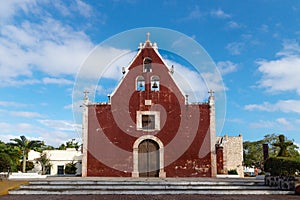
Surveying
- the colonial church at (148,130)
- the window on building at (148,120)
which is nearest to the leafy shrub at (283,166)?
the colonial church at (148,130)

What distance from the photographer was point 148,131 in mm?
21562

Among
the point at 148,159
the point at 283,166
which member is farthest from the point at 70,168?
the point at 283,166

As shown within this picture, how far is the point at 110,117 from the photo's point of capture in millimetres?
21781

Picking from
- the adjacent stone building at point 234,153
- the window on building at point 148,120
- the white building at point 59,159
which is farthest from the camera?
the white building at point 59,159

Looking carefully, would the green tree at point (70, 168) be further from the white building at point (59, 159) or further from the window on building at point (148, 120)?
the window on building at point (148, 120)

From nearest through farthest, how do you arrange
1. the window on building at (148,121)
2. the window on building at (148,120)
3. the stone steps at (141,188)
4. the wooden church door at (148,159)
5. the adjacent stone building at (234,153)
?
the stone steps at (141,188) → the wooden church door at (148,159) → the window on building at (148,120) → the window on building at (148,121) → the adjacent stone building at (234,153)

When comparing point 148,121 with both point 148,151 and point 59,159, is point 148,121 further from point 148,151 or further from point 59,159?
point 59,159

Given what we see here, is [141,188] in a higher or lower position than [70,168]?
higher

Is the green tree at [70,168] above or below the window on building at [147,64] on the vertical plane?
below

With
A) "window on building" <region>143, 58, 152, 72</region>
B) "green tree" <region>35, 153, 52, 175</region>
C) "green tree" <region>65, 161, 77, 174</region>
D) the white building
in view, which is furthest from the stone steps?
the white building

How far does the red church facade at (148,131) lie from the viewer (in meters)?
21.2

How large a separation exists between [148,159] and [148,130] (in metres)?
1.94

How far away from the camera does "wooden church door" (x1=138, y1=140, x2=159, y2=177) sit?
21172 mm

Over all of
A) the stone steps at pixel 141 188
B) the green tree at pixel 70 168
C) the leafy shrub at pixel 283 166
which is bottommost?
the green tree at pixel 70 168
